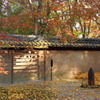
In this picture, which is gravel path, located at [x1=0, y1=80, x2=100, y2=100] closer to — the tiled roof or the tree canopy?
the tiled roof

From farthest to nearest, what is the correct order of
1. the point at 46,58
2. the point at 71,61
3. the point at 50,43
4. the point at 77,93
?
the point at 71,61 → the point at 46,58 → the point at 50,43 → the point at 77,93

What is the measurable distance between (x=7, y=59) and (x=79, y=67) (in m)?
6.40

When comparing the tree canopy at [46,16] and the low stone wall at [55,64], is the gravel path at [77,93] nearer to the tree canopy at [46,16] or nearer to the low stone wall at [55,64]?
the low stone wall at [55,64]

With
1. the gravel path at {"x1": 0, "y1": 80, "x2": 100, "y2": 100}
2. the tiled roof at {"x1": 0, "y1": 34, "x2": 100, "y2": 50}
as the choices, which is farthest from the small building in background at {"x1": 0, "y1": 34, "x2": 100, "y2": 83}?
the gravel path at {"x1": 0, "y1": 80, "x2": 100, "y2": 100}

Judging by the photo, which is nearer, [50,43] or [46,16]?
[50,43]

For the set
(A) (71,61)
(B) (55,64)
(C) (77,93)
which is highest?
(A) (71,61)

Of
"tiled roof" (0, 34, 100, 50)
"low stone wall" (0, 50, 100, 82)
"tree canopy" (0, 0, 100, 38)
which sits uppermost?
"tree canopy" (0, 0, 100, 38)

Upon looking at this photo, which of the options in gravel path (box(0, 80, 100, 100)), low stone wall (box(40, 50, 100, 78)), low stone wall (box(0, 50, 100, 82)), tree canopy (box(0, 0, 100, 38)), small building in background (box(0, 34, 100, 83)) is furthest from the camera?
low stone wall (box(40, 50, 100, 78))

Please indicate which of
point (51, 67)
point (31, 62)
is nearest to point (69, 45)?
point (51, 67)

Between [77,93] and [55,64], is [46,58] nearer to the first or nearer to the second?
[55,64]

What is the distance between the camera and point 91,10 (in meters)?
16.6

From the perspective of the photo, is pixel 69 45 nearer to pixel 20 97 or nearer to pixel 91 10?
pixel 91 10

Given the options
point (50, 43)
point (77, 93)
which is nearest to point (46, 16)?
point (50, 43)

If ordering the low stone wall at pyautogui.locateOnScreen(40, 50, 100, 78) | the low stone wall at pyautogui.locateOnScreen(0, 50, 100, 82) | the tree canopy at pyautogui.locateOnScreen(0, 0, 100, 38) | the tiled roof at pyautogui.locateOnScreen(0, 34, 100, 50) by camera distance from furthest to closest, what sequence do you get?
the low stone wall at pyautogui.locateOnScreen(40, 50, 100, 78), the tree canopy at pyautogui.locateOnScreen(0, 0, 100, 38), the low stone wall at pyautogui.locateOnScreen(0, 50, 100, 82), the tiled roof at pyautogui.locateOnScreen(0, 34, 100, 50)
